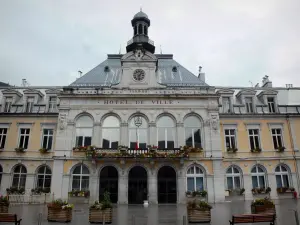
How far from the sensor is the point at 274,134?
1212 inches

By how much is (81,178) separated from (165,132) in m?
10.7

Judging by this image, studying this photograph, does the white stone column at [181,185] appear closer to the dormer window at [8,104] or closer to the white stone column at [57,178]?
the white stone column at [57,178]

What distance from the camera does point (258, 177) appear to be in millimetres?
29281

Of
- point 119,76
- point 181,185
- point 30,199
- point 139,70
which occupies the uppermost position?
point 119,76

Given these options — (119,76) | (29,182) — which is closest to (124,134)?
(119,76)

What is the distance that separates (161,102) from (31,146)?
16.9 metres

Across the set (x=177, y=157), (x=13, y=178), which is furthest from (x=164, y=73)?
(x=13, y=178)

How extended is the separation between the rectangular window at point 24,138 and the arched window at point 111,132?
10270 millimetres

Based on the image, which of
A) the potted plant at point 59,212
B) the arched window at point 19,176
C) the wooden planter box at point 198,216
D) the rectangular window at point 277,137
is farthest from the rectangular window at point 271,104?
the arched window at point 19,176

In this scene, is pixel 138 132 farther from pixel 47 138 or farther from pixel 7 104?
pixel 7 104

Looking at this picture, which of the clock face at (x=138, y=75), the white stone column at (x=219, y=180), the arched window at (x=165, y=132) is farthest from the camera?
the clock face at (x=138, y=75)

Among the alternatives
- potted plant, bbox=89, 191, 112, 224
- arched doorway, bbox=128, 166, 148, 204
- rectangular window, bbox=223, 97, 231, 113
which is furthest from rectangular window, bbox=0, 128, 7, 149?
rectangular window, bbox=223, 97, 231, 113

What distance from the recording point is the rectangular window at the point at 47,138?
30.2 m

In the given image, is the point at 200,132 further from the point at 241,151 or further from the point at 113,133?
the point at 113,133
